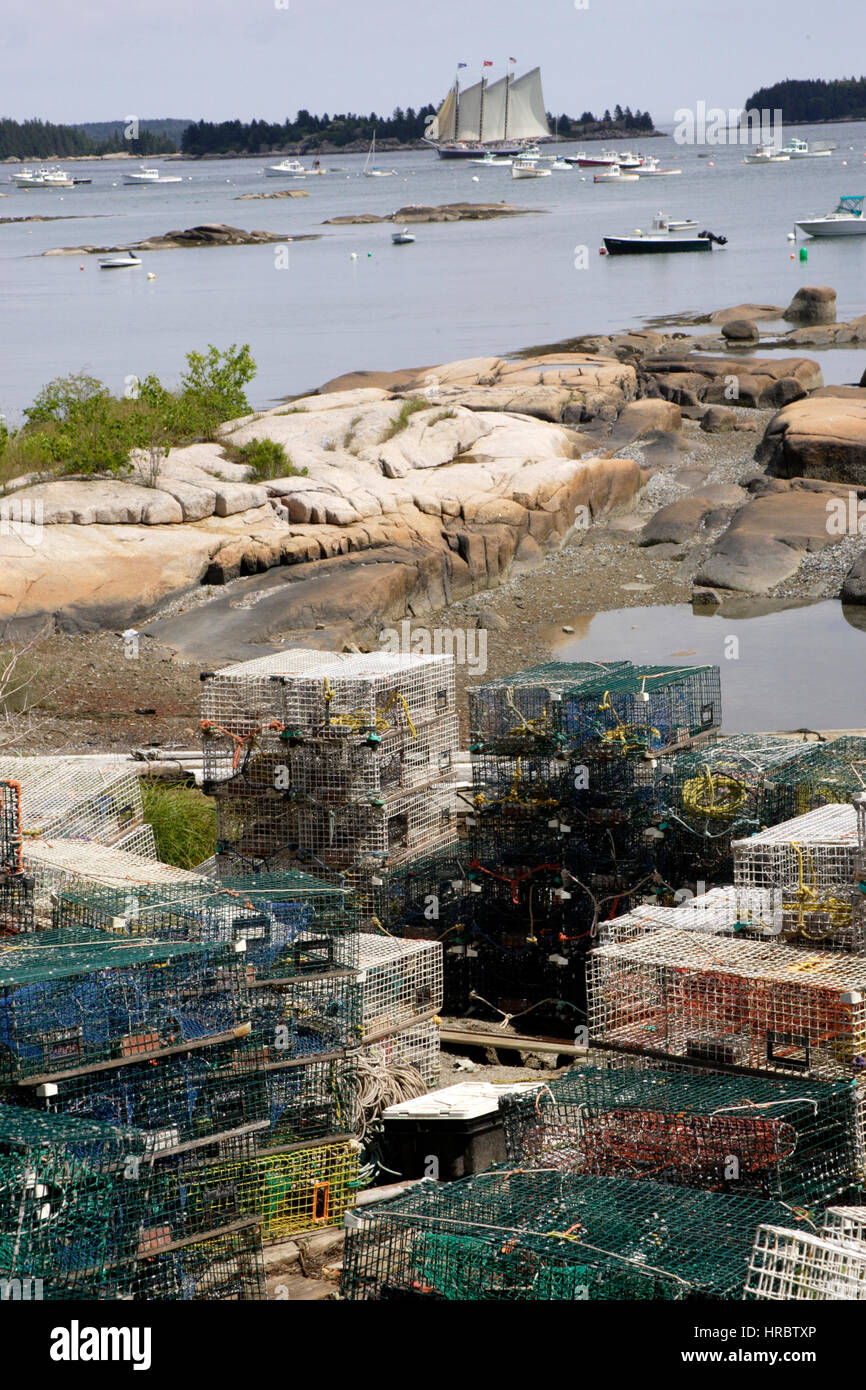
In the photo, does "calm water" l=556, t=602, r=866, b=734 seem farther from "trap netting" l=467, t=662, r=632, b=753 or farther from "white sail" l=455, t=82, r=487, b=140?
"white sail" l=455, t=82, r=487, b=140

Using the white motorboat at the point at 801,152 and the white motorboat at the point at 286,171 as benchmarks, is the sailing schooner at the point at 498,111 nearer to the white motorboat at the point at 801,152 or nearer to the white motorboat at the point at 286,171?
the white motorboat at the point at 286,171

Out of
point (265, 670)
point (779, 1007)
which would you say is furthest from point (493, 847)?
point (779, 1007)

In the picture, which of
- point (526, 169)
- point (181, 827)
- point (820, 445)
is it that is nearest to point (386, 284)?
point (820, 445)

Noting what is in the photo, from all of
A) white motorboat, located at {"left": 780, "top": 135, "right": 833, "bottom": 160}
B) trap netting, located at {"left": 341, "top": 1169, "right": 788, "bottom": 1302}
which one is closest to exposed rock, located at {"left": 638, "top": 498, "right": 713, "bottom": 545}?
trap netting, located at {"left": 341, "top": 1169, "right": 788, "bottom": 1302}

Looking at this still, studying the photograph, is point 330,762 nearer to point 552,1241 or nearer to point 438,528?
point 552,1241

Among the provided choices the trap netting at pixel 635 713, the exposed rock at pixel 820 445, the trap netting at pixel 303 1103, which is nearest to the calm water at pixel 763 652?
the exposed rock at pixel 820 445

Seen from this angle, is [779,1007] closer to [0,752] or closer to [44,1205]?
[44,1205]
